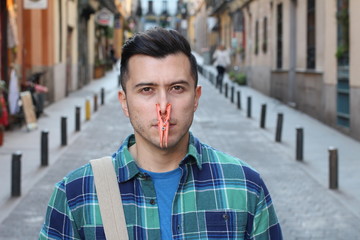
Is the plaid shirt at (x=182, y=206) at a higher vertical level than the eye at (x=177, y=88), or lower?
lower

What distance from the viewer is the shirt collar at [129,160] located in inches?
82.2

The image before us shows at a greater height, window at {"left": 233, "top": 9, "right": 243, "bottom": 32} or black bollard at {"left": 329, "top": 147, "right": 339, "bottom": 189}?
window at {"left": 233, "top": 9, "right": 243, "bottom": 32}

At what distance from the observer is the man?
81.0 inches

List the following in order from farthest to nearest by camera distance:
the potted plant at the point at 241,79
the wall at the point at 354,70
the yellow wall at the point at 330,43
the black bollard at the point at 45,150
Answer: the potted plant at the point at 241,79 → the yellow wall at the point at 330,43 → the wall at the point at 354,70 → the black bollard at the point at 45,150

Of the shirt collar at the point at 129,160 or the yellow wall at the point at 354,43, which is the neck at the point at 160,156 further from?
the yellow wall at the point at 354,43

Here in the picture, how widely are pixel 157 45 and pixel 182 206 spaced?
0.48 meters

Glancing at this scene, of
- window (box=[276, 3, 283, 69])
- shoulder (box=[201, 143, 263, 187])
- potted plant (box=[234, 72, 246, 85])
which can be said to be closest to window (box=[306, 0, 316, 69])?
window (box=[276, 3, 283, 69])

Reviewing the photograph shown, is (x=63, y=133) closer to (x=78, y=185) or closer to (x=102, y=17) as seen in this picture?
(x=78, y=185)

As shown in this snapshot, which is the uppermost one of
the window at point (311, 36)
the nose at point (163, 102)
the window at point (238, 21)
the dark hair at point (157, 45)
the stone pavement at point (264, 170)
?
the window at point (238, 21)

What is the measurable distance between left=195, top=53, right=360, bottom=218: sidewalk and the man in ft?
18.6

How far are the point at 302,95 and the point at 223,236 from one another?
18022 mm

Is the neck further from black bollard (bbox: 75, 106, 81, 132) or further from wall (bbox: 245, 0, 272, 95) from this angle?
wall (bbox: 245, 0, 272, 95)

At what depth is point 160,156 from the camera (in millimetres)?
2119

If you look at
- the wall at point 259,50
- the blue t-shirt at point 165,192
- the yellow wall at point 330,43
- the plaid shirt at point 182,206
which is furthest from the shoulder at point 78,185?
the wall at point 259,50
